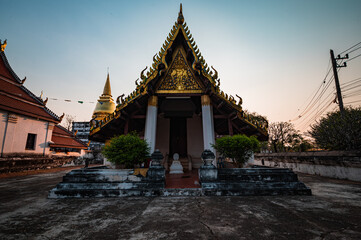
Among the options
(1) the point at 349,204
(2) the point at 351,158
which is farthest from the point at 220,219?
(2) the point at 351,158

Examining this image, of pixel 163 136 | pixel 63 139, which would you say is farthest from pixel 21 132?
pixel 163 136

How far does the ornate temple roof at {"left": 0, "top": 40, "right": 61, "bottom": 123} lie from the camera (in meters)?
11.7

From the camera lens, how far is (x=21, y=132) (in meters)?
12.1

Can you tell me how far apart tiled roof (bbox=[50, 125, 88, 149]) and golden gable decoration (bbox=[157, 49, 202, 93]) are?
13357 millimetres

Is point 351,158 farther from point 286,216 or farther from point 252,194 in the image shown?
point 286,216

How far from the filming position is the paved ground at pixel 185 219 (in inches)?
80.4

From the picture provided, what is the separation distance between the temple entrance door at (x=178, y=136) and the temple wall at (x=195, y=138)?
0.93 feet

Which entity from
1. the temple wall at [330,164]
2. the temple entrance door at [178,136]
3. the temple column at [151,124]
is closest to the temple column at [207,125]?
the temple column at [151,124]

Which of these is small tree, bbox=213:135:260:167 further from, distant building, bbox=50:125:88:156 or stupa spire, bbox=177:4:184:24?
distant building, bbox=50:125:88:156

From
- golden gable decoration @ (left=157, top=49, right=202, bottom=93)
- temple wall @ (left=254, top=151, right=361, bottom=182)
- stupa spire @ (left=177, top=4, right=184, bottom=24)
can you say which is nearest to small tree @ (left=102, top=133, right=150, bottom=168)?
golden gable decoration @ (left=157, top=49, right=202, bottom=93)

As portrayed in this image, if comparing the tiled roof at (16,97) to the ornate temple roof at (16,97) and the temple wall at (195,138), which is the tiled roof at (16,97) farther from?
the temple wall at (195,138)

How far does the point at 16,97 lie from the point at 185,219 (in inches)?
648

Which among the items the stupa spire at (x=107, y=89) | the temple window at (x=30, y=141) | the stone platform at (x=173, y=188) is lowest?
the stone platform at (x=173, y=188)

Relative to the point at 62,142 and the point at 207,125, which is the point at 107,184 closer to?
the point at 207,125
